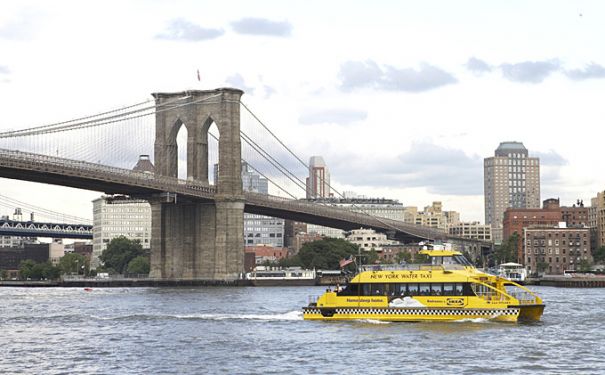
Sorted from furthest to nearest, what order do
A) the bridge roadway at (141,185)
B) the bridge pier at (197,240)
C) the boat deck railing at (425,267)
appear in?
1. the bridge pier at (197,240)
2. the bridge roadway at (141,185)
3. the boat deck railing at (425,267)

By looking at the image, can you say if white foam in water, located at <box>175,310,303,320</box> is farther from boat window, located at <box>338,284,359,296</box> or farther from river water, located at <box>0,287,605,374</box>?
boat window, located at <box>338,284,359,296</box>

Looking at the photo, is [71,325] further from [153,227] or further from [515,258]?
[515,258]

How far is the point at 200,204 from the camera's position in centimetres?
11475

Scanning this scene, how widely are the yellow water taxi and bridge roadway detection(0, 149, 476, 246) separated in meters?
44.9

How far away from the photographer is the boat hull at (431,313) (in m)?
44.6

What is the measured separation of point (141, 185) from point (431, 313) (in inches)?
2374

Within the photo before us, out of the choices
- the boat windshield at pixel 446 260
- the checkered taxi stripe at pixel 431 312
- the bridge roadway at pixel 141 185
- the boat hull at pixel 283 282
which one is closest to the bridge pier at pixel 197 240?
the boat hull at pixel 283 282

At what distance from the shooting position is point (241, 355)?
120 feet

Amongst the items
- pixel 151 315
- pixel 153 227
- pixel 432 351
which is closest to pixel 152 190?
pixel 153 227

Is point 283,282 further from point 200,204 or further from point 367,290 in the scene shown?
point 367,290

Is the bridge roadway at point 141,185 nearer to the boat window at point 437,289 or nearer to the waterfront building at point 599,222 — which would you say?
the waterfront building at point 599,222

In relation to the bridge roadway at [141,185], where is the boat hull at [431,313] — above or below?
below

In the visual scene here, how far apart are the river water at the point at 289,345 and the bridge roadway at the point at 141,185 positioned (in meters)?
33.5

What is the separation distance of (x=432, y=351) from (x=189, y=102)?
3298 inches
